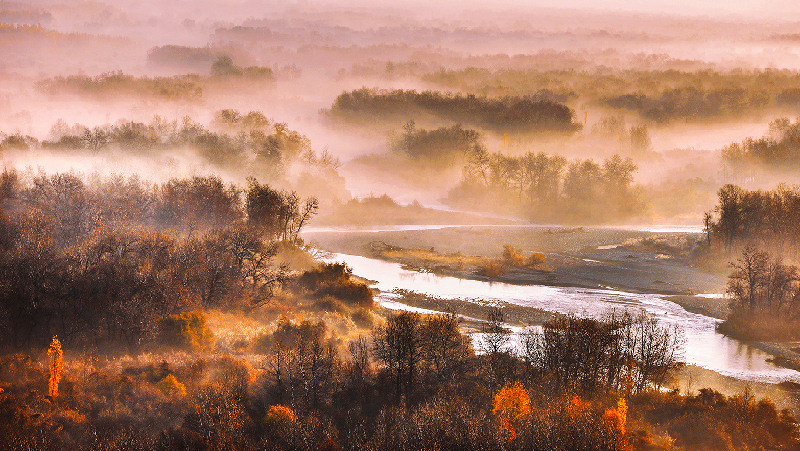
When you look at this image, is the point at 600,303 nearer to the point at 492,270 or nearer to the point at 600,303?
the point at 600,303

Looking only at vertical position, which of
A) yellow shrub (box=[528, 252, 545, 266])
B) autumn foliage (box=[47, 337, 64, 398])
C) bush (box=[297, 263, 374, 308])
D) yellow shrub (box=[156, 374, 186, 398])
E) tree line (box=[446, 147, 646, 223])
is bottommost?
yellow shrub (box=[156, 374, 186, 398])

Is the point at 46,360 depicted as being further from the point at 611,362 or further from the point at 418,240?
the point at 418,240

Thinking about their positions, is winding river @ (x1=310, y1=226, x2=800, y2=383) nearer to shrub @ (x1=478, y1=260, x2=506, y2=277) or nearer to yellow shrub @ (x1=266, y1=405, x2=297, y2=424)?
shrub @ (x1=478, y1=260, x2=506, y2=277)

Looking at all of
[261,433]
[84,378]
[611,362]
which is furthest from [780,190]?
[84,378]

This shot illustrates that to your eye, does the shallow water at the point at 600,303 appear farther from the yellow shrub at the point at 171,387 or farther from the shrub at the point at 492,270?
the yellow shrub at the point at 171,387

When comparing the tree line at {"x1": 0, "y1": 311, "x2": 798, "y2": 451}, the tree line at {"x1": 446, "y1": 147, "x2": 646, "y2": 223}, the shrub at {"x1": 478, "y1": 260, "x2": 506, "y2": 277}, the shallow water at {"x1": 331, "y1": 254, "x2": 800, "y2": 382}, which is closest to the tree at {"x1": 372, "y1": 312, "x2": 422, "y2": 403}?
the tree line at {"x1": 0, "y1": 311, "x2": 798, "y2": 451}

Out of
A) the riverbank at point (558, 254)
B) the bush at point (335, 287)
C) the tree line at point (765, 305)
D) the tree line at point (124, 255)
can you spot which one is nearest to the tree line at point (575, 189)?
the riverbank at point (558, 254)
